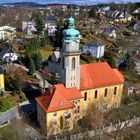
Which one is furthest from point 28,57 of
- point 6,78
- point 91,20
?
point 91,20

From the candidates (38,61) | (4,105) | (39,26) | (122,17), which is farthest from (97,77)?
(122,17)

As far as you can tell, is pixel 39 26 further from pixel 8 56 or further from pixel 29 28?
pixel 8 56

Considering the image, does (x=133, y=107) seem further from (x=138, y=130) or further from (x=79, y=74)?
(x=79, y=74)

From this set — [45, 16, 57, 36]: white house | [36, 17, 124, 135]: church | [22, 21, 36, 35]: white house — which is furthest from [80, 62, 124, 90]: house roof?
[22, 21, 36, 35]: white house

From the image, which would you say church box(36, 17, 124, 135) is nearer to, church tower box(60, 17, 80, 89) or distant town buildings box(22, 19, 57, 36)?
church tower box(60, 17, 80, 89)

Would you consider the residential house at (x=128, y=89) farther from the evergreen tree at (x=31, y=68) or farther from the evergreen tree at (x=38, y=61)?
the evergreen tree at (x=38, y=61)

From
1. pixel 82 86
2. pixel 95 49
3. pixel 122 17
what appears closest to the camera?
pixel 82 86

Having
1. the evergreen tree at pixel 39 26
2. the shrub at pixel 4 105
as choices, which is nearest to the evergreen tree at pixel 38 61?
the shrub at pixel 4 105
